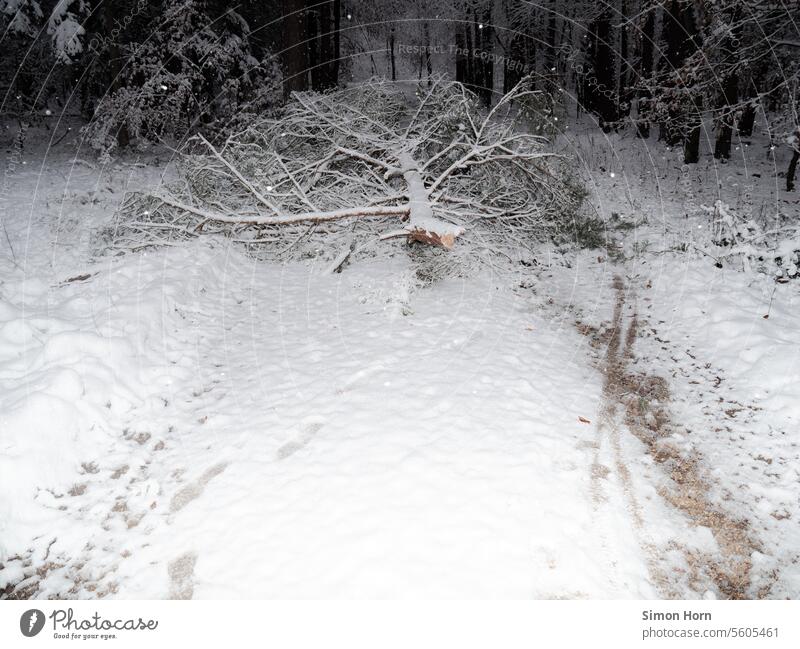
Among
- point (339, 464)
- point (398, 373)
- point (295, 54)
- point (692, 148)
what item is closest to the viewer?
point (339, 464)

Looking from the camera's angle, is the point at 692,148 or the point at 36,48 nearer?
the point at 692,148

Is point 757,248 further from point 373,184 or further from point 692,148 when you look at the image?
point 692,148

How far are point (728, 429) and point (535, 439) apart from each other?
6.44ft

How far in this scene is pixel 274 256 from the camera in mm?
9156

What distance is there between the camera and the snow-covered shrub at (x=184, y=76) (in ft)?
41.2

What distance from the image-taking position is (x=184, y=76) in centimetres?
1253

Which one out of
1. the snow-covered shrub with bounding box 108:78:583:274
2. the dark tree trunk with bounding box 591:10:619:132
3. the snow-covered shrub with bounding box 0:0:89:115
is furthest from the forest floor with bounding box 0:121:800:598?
the dark tree trunk with bounding box 591:10:619:132

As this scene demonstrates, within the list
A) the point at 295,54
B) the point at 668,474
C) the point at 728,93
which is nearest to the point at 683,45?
the point at 728,93

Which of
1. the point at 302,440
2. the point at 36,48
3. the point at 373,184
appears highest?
the point at 36,48

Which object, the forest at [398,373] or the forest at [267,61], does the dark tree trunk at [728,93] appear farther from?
the forest at [398,373]

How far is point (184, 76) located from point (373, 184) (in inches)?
306

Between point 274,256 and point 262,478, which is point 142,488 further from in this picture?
point 274,256

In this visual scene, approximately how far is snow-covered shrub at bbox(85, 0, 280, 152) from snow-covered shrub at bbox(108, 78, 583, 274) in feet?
13.3

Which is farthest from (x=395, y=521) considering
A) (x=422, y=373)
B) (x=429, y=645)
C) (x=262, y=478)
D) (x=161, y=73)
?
(x=161, y=73)
